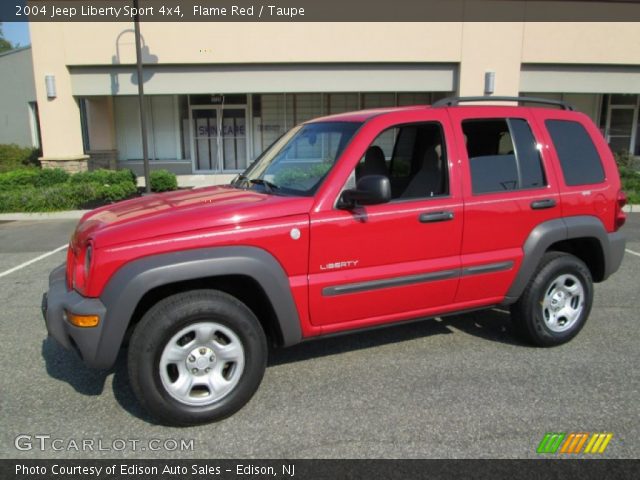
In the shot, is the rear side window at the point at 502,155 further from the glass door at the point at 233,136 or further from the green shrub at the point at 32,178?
the glass door at the point at 233,136

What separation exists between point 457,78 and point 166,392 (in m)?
13.9

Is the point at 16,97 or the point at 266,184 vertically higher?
the point at 16,97

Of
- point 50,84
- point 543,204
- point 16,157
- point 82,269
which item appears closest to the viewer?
point 82,269

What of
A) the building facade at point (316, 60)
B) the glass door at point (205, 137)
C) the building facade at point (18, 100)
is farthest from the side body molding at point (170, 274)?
the building facade at point (18, 100)

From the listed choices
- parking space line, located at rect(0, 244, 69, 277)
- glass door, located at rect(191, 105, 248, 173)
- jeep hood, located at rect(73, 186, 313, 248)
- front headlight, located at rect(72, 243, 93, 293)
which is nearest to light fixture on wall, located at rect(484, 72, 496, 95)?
glass door, located at rect(191, 105, 248, 173)

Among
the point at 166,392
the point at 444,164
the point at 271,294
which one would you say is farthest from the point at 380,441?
the point at 444,164

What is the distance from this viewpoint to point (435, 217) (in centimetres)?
353

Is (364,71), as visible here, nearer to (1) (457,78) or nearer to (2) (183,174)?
(1) (457,78)

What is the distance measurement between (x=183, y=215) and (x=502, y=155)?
Result: 2.42 meters

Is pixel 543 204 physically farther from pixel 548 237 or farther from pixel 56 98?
pixel 56 98

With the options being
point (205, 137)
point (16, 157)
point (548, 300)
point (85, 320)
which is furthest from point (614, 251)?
point (16, 157)

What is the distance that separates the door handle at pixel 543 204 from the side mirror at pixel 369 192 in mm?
1363

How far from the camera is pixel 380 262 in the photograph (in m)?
3.43

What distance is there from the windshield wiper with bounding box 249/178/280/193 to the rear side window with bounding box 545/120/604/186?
7.47 ft
